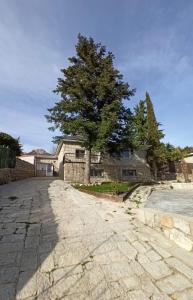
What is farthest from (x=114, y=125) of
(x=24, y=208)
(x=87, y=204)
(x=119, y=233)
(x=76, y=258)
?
(x=76, y=258)

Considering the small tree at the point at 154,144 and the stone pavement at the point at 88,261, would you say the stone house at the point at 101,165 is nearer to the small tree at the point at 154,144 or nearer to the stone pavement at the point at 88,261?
the small tree at the point at 154,144

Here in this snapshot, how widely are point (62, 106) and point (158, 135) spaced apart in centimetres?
1503

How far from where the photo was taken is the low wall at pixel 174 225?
4.97 m

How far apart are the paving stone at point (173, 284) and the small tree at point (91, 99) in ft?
46.9

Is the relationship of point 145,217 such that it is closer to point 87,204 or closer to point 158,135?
point 87,204

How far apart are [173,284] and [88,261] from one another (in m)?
1.70

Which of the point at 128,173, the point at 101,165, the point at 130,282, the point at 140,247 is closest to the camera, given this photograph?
the point at 130,282

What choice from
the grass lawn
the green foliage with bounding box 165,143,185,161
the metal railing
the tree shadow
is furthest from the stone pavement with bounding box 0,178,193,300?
the green foliage with bounding box 165,143,185,161

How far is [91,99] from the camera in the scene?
2094 cm

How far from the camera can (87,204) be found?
395 inches

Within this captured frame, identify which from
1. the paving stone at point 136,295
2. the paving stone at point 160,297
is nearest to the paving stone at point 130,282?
the paving stone at point 136,295

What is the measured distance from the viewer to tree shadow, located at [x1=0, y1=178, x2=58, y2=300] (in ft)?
12.3

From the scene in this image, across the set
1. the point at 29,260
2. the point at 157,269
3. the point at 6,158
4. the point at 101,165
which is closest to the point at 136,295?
the point at 157,269

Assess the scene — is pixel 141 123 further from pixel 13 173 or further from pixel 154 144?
pixel 13 173
